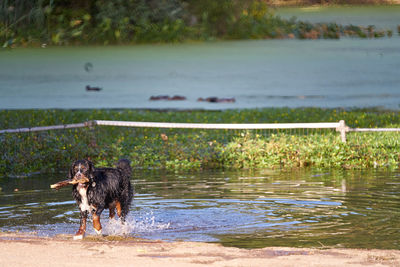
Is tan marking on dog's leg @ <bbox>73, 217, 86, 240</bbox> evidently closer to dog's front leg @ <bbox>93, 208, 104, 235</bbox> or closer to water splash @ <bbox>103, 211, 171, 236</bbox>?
dog's front leg @ <bbox>93, 208, 104, 235</bbox>

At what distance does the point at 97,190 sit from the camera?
959 cm

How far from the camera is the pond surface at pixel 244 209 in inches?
390

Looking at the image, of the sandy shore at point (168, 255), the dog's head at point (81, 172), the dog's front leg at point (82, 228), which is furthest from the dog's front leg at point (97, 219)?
the dog's head at point (81, 172)

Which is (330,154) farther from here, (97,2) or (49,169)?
(97,2)

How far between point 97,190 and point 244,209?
3.03 metres

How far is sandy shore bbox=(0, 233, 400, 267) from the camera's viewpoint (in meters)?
8.09

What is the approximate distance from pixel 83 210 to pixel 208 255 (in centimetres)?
197

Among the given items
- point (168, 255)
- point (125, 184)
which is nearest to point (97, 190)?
point (125, 184)

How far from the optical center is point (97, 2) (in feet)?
121

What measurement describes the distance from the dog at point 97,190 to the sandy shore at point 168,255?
18.9 inches

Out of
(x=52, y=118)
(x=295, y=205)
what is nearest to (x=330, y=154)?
(x=295, y=205)

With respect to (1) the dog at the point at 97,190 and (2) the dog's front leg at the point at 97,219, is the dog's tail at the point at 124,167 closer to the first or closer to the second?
(1) the dog at the point at 97,190

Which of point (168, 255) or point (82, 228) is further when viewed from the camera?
point (82, 228)

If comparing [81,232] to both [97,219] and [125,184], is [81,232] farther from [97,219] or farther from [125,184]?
[125,184]
